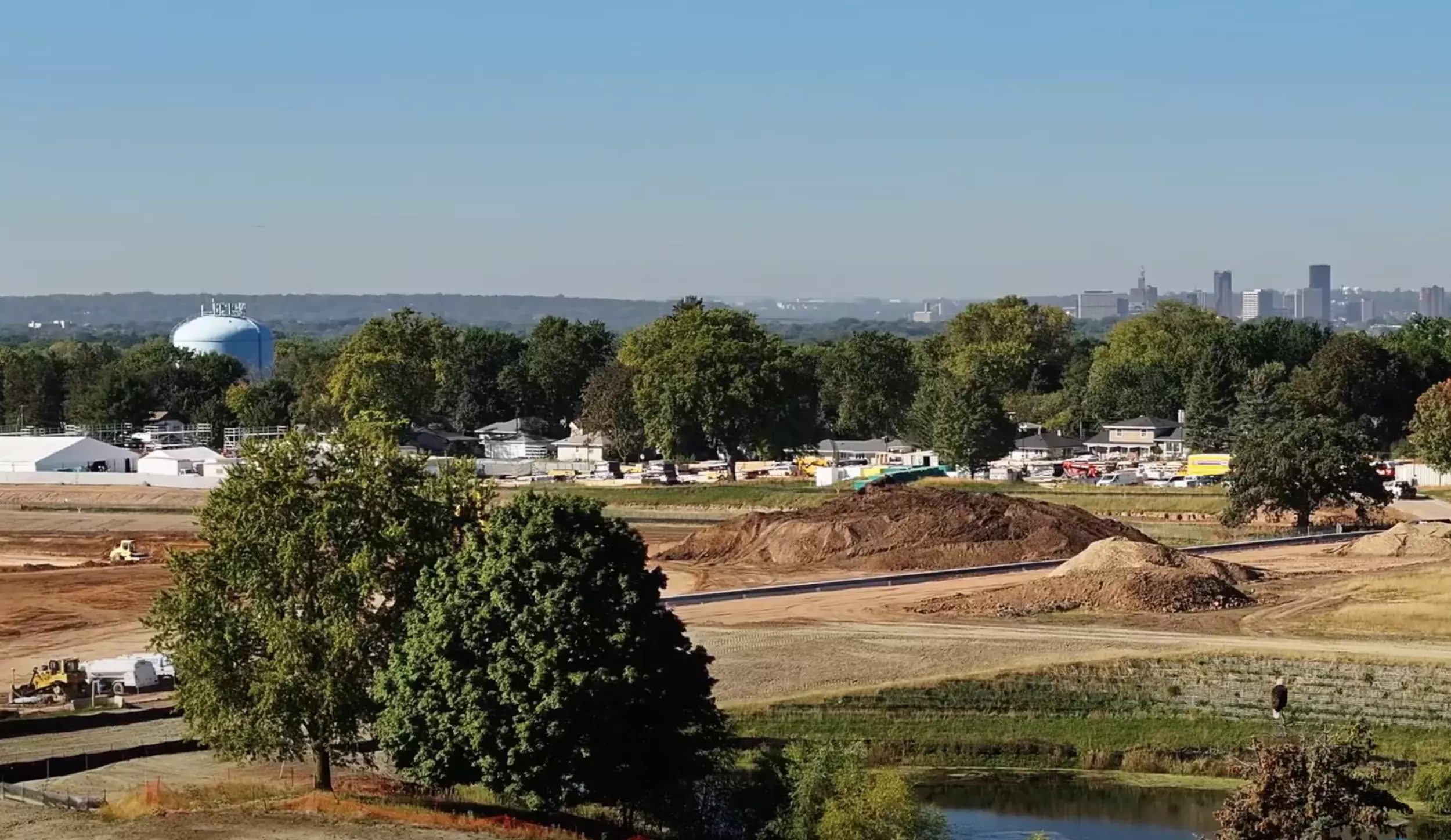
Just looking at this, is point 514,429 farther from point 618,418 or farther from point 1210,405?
point 1210,405

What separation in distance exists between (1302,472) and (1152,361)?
7354 cm

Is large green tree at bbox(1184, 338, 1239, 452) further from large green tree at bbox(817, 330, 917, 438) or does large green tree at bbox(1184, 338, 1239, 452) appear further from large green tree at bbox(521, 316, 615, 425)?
large green tree at bbox(521, 316, 615, 425)

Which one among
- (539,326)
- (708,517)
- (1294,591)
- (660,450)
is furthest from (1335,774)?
(539,326)

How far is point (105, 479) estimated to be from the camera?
12100 centimetres

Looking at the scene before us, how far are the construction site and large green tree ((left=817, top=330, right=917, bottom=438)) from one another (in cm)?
4818

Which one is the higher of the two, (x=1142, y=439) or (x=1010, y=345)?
(x=1010, y=345)

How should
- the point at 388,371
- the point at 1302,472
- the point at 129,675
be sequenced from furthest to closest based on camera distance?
the point at 388,371, the point at 1302,472, the point at 129,675

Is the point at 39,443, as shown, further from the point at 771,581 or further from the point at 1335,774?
the point at 1335,774

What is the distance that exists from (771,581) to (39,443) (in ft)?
239

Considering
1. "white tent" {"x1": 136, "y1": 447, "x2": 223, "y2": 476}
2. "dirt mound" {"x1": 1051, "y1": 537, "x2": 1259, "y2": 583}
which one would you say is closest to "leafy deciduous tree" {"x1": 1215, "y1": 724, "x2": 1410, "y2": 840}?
"dirt mound" {"x1": 1051, "y1": 537, "x2": 1259, "y2": 583}

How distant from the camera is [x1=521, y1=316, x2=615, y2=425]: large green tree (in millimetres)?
150875

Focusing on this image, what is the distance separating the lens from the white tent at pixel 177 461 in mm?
120688

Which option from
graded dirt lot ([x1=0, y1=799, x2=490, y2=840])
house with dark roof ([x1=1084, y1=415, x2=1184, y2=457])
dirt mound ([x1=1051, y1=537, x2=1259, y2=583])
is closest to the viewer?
graded dirt lot ([x1=0, y1=799, x2=490, y2=840])

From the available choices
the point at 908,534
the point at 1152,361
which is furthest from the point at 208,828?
the point at 1152,361
